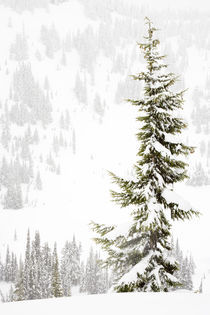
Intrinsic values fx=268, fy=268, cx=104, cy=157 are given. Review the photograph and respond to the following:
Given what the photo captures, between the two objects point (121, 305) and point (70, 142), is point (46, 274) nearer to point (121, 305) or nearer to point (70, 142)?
point (121, 305)

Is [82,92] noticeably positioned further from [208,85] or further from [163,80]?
[163,80]

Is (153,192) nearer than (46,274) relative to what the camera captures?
Yes

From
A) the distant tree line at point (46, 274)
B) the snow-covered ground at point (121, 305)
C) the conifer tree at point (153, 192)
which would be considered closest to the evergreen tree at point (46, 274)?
the distant tree line at point (46, 274)

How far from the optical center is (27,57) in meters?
180

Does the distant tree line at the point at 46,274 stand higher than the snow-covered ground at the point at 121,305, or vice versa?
the snow-covered ground at the point at 121,305

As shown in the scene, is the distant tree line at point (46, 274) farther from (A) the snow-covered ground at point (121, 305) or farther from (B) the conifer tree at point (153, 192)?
(A) the snow-covered ground at point (121, 305)

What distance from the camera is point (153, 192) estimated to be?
7.51 metres

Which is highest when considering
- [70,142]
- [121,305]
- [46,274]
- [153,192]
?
[70,142]

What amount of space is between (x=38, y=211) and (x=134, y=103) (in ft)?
270

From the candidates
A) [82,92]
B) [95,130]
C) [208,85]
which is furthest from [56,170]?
[208,85]

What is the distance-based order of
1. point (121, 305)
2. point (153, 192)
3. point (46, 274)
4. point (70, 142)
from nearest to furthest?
point (121, 305)
point (153, 192)
point (46, 274)
point (70, 142)

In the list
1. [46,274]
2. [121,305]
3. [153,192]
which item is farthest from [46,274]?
[121,305]

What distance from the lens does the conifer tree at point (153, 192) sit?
7180 millimetres

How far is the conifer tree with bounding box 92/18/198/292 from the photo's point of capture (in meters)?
7.18
